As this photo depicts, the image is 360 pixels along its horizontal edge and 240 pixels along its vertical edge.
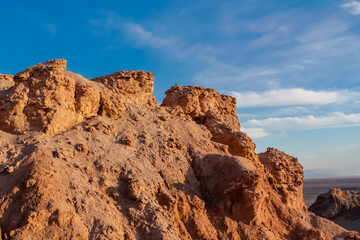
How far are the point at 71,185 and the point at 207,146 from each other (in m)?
6.11

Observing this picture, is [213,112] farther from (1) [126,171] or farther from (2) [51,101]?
(2) [51,101]

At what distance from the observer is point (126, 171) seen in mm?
10914

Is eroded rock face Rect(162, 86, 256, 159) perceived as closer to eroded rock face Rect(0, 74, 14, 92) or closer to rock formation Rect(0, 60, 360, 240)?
rock formation Rect(0, 60, 360, 240)

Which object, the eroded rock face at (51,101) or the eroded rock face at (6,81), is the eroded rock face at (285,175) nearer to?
the eroded rock face at (51,101)

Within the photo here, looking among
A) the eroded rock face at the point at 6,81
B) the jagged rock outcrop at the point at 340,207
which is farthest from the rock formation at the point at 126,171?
the jagged rock outcrop at the point at 340,207

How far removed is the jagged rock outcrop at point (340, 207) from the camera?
2324 centimetres

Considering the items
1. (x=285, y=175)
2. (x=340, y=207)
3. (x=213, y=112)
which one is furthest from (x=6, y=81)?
(x=340, y=207)

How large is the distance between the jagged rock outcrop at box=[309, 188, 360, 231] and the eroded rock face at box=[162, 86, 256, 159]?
1145cm

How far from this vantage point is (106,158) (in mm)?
11070

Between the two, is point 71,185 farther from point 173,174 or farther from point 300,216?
point 300,216

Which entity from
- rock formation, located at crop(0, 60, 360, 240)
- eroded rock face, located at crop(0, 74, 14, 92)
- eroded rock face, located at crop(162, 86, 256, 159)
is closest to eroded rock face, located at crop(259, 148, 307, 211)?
rock formation, located at crop(0, 60, 360, 240)

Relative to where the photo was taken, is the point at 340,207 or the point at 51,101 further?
the point at 340,207

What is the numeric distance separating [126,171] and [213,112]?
22.5 ft

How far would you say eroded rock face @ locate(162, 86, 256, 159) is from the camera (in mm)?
15109
